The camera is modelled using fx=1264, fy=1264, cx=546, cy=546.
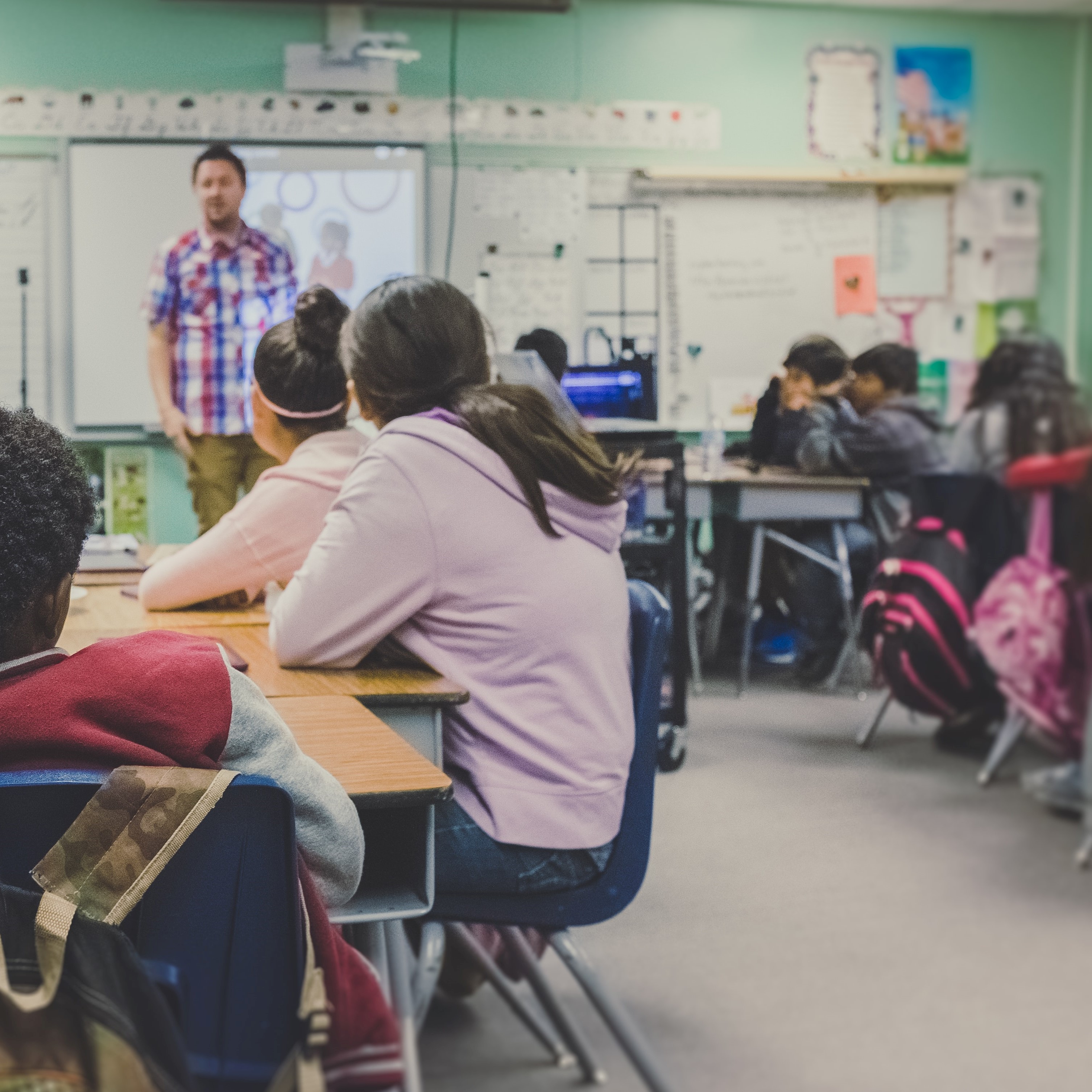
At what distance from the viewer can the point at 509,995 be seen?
4.75 ft

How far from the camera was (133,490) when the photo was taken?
12.6ft

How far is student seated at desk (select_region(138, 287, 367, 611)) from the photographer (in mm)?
1470

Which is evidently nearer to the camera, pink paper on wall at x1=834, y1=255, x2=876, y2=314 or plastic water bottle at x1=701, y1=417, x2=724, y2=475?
pink paper on wall at x1=834, y1=255, x2=876, y2=314

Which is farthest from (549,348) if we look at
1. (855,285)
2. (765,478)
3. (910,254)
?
(910,254)

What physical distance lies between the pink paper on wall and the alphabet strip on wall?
0.65 meters

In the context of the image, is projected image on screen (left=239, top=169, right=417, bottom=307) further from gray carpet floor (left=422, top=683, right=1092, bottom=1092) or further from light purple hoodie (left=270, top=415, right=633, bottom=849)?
light purple hoodie (left=270, top=415, right=633, bottom=849)

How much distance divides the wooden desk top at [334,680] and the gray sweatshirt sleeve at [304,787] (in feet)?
0.95

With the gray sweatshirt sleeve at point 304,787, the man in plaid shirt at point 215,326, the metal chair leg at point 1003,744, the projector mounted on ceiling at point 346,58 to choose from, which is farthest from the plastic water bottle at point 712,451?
the metal chair leg at point 1003,744

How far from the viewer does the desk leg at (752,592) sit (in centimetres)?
332

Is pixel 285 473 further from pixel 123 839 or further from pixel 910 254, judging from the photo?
pixel 910 254

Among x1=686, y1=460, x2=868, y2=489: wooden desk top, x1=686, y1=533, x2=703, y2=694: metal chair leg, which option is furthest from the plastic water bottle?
x1=686, y1=533, x2=703, y2=694: metal chair leg

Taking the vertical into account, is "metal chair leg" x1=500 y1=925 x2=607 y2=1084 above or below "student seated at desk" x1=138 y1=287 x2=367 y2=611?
below

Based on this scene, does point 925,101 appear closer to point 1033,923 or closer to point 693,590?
point 1033,923

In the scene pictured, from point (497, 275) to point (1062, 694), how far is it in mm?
3904
